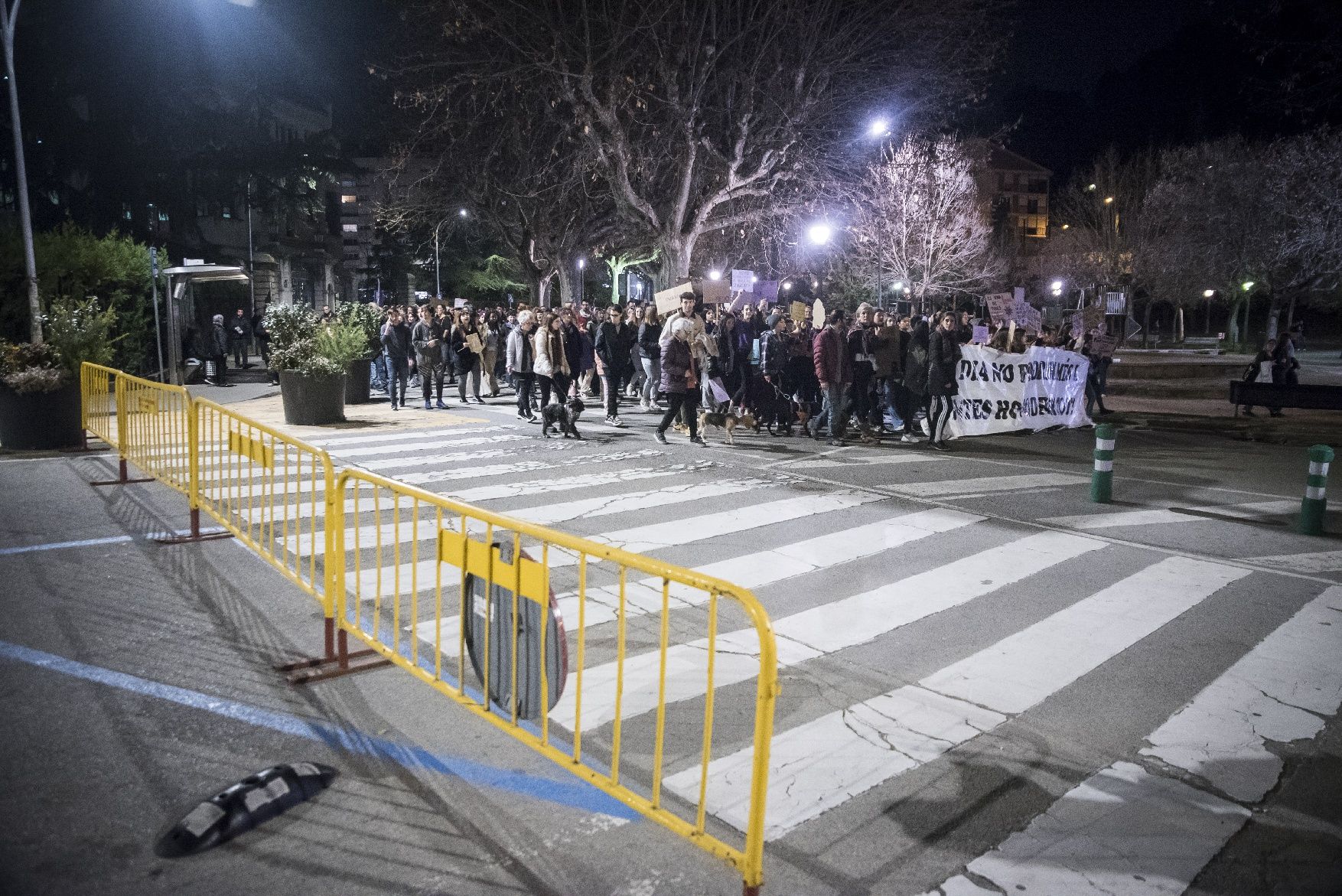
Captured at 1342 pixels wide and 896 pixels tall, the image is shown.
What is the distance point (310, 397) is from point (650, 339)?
5.75m

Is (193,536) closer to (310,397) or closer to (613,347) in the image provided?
(310,397)

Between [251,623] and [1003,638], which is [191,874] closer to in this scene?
[251,623]

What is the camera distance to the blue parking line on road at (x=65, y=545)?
289 inches

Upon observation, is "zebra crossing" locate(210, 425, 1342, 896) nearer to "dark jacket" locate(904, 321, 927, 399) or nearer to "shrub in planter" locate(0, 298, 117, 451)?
"dark jacket" locate(904, 321, 927, 399)

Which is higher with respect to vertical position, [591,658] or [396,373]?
[396,373]

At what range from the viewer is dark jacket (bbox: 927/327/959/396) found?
1329 cm

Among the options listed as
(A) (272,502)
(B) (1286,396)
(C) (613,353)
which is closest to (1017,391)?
(B) (1286,396)

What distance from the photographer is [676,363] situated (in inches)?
504

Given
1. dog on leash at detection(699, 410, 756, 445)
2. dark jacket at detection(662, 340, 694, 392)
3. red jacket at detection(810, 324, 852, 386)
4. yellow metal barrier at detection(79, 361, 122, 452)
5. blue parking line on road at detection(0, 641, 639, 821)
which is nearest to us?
blue parking line on road at detection(0, 641, 639, 821)

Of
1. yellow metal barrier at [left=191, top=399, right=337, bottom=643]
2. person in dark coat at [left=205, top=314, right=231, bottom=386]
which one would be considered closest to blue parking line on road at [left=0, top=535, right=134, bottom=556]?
yellow metal barrier at [left=191, top=399, right=337, bottom=643]

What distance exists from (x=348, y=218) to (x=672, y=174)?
940cm

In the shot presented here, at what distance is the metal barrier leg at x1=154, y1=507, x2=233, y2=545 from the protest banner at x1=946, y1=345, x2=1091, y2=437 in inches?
396

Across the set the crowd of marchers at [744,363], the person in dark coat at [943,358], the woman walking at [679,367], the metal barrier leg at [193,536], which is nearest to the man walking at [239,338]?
the crowd of marchers at [744,363]

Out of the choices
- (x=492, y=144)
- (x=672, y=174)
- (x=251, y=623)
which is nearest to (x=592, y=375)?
(x=672, y=174)
